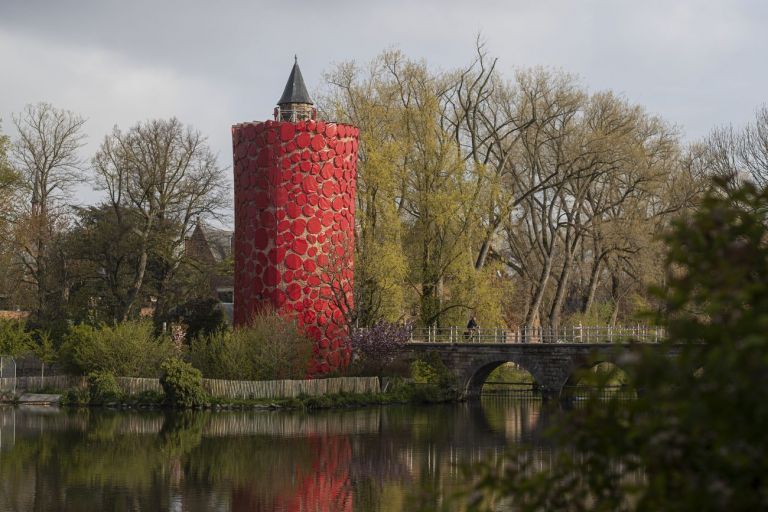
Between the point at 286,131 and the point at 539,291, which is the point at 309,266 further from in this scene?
the point at 539,291

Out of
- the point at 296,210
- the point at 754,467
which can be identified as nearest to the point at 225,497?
the point at 754,467

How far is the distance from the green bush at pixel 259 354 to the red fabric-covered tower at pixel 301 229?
1.99 meters

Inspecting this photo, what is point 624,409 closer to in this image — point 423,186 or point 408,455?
point 408,455

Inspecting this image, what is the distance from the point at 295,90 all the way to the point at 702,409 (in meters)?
38.6

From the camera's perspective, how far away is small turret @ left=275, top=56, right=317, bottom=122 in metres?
43.8

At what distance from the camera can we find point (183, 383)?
36875 millimetres

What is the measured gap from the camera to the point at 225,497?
789 inches

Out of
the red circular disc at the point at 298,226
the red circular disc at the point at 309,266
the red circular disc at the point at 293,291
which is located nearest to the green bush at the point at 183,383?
the red circular disc at the point at 293,291

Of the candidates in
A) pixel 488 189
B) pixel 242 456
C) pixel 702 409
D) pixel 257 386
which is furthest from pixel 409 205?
pixel 702 409

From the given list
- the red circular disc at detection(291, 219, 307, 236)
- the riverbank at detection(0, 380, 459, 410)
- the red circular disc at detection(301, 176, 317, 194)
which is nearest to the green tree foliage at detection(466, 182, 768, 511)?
the riverbank at detection(0, 380, 459, 410)

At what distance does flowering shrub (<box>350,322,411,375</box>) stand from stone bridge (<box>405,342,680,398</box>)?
5.60ft

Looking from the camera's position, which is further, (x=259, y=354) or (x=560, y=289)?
(x=560, y=289)

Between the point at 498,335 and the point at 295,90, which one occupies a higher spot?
the point at 295,90

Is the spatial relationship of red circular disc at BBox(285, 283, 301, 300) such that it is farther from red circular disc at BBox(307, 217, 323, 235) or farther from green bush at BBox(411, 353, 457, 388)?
green bush at BBox(411, 353, 457, 388)
